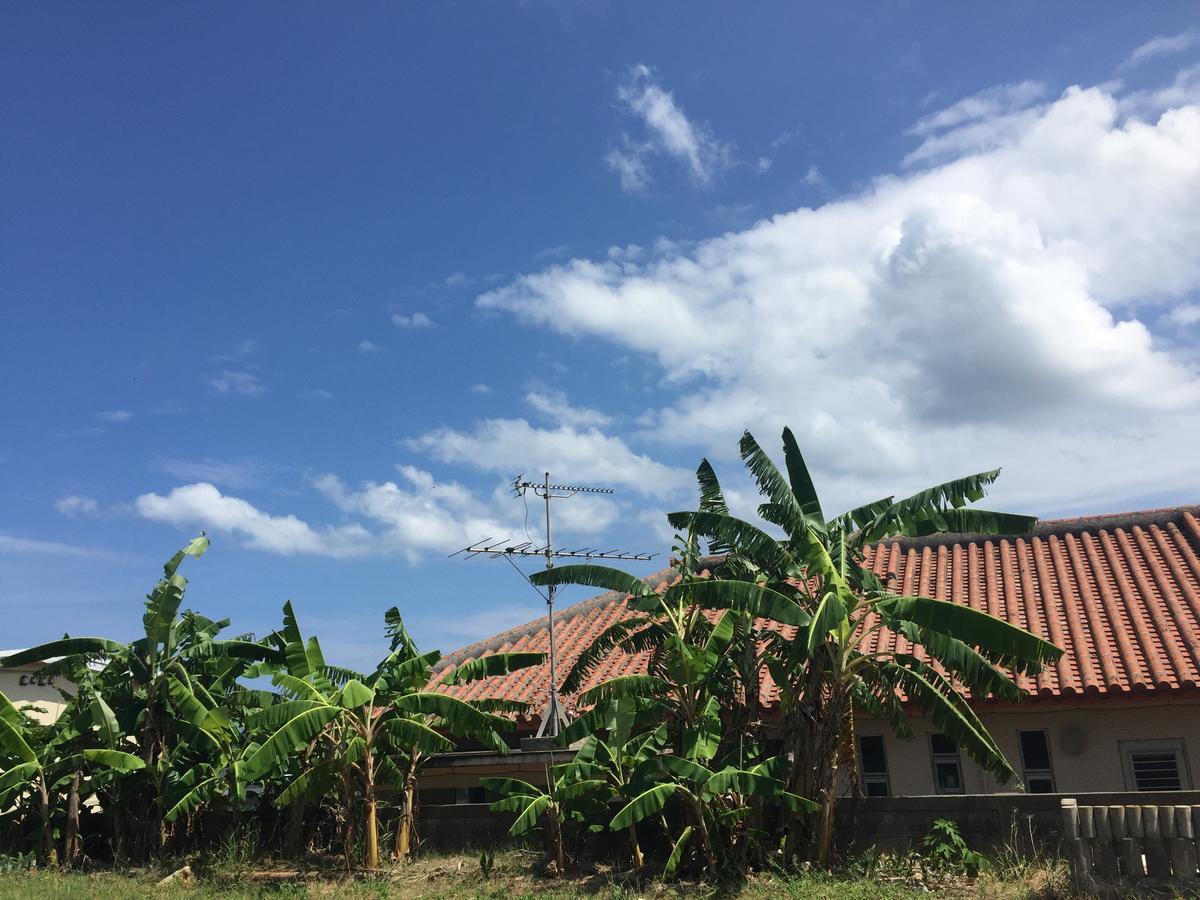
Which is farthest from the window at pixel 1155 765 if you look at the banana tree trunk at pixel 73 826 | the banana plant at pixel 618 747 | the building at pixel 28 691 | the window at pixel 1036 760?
the building at pixel 28 691

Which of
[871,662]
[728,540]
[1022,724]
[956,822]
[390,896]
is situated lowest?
[390,896]

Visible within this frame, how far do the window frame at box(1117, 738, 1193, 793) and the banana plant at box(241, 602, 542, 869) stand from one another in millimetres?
8258

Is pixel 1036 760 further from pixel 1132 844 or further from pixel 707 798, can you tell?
pixel 707 798

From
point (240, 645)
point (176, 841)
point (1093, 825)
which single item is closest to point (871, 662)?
point (1093, 825)

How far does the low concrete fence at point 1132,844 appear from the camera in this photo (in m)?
9.05

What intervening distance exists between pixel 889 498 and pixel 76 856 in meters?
13.8

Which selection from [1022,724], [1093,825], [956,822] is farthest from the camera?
[1022,724]

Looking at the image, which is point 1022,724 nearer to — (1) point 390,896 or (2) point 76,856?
(1) point 390,896

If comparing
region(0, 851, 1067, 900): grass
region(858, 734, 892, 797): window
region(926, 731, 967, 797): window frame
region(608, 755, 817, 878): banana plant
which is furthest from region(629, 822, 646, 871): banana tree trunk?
region(926, 731, 967, 797): window frame

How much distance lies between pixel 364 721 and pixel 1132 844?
9.62 m

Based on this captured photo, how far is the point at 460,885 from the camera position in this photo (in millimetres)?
12797

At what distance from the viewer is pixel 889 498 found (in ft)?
40.6

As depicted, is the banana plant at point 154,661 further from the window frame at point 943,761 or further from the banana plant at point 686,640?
the window frame at point 943,761

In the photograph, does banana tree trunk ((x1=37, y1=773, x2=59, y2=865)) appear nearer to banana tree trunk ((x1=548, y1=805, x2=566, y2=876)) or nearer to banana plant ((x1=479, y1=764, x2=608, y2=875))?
banana plant ((x1=479, y1=764, x2=608, y2=875))
